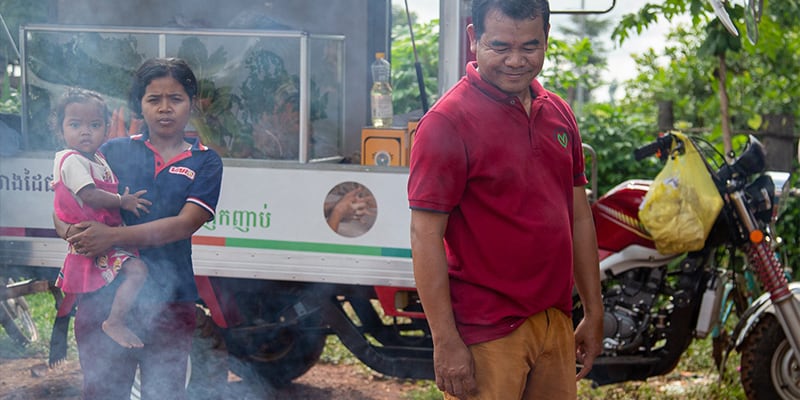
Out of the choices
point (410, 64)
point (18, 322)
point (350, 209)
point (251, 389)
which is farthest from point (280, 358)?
point (410, 64)

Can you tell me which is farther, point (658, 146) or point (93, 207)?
point (658, 146)

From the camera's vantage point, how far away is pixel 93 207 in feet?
10.3

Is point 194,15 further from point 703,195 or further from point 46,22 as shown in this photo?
point 703,195

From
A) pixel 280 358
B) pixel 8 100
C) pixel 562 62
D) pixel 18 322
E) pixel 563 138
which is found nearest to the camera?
pixel 563 138

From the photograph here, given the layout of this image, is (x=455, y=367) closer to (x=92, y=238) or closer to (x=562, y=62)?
(x=92, y=238)

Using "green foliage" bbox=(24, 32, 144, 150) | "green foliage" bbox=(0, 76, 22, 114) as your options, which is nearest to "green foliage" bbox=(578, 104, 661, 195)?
"green foliage" bbox=(24, 32, 144, 150)

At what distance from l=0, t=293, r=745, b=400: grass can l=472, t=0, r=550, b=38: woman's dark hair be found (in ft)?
10.1

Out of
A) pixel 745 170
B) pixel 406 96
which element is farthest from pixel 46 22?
pixel 745 170

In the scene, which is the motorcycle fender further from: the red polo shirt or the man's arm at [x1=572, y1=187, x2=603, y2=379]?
the red polo shirt

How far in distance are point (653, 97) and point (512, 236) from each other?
10.4 meters

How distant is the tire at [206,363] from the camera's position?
4668mm

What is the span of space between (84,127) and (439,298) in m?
1.52

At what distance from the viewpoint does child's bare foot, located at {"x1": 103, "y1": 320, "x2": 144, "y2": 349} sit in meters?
3.14

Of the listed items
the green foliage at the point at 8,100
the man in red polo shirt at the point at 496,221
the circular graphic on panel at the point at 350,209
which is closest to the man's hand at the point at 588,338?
the man in red polo shirt at the point at 496,221
